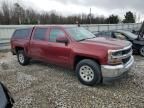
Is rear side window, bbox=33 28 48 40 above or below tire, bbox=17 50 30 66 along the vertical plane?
above

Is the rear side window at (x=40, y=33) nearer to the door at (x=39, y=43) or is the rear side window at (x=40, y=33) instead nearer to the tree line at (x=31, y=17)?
the door at (x=39, y=43)

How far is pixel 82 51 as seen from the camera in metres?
4.73

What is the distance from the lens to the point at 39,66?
699 cm

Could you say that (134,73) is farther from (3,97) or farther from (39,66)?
(3,97)

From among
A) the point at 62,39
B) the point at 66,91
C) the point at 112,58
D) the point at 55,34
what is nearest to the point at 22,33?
the point at 55,34

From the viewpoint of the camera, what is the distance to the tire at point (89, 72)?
4.50 meters

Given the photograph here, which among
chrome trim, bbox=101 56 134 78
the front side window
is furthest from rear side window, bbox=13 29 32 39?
chrome trim, bbox=101 56 134 78

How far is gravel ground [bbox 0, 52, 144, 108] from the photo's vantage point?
3.77 metres

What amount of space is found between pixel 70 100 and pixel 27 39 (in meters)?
3.69

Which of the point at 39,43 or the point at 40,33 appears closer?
the point at 39,43

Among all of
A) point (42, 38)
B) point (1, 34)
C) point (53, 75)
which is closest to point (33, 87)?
point (53, 75)

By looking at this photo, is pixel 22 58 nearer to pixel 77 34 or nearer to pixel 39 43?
pixel 39 43

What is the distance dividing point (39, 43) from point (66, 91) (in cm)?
237

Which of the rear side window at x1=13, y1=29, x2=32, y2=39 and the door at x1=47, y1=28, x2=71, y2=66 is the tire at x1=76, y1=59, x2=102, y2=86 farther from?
the rear side window at x1=13, y1=29, x2=32, y2=39
